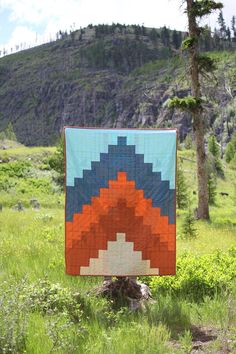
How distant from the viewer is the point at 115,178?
261 inches

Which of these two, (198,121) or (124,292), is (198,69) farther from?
(124,292)

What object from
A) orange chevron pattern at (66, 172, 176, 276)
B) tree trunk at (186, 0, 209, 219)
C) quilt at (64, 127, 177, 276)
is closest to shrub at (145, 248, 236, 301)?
quilt at (64, 127, 177, 276)

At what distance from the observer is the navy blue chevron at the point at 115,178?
662cm

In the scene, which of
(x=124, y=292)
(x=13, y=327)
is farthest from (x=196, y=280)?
(x=13, y=327)

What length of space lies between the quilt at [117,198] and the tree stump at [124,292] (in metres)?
0.33

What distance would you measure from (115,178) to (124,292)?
5.53 feet

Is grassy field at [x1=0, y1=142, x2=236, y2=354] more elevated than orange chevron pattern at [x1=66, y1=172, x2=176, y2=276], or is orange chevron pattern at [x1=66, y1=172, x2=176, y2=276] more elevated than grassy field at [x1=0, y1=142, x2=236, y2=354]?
orange chevron pattern at [x1=66, y1=172, x2=176, y2=276]

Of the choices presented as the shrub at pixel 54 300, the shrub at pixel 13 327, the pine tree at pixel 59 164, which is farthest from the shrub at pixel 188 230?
the pine tree at pixel 59 164

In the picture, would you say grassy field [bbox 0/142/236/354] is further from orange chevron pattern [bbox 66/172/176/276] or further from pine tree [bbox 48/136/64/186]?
pine tree [bbox 48/136/64/186]

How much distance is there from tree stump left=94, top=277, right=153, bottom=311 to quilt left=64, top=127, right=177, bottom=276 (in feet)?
1.07

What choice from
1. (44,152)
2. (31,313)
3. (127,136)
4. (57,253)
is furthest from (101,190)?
(44,152)

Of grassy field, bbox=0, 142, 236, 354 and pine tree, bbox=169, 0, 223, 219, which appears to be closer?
grassy field, bbox=0, 142, 236, 354

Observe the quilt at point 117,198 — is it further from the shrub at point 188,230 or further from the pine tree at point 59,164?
the pine tree at point 59,164

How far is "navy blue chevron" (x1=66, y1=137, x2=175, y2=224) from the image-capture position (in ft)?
21.7
